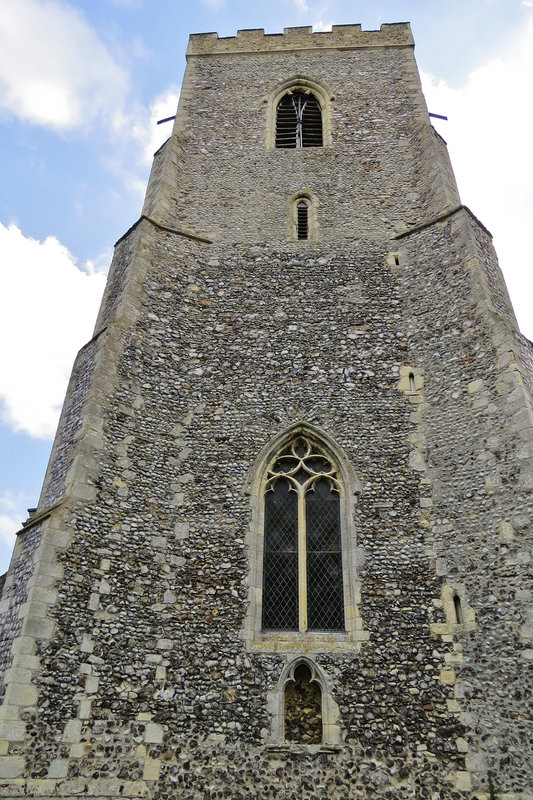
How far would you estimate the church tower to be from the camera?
7.00 meters

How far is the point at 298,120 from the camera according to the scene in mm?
15086

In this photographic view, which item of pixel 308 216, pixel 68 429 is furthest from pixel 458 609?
pixel 308 216

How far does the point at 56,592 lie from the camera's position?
7465mm

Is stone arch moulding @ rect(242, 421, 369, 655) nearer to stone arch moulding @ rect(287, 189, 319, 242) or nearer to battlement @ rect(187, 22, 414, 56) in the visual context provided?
stone arch moulding @ rect(287, 189, 319, 242)

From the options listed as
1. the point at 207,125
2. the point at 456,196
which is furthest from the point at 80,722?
the point at 207,125

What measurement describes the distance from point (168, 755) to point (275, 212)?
9733 millimetres

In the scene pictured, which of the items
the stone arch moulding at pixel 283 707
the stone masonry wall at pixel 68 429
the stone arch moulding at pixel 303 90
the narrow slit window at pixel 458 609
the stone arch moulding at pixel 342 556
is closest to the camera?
the stone arch moulding at pixel 283 707

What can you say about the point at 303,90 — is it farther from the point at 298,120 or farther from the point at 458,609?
the point at 458,609

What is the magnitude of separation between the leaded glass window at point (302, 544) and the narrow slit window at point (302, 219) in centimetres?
481

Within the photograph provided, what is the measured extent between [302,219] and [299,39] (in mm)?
7455

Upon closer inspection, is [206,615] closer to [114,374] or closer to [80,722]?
[80,722]

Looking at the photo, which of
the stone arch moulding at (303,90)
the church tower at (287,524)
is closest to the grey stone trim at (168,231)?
the church tower at (287,524)

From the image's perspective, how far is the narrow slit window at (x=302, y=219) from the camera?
12.4 meters

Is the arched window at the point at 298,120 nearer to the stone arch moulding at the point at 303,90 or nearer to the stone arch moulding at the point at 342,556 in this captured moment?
the stone arch moulding at the point at 303,90
